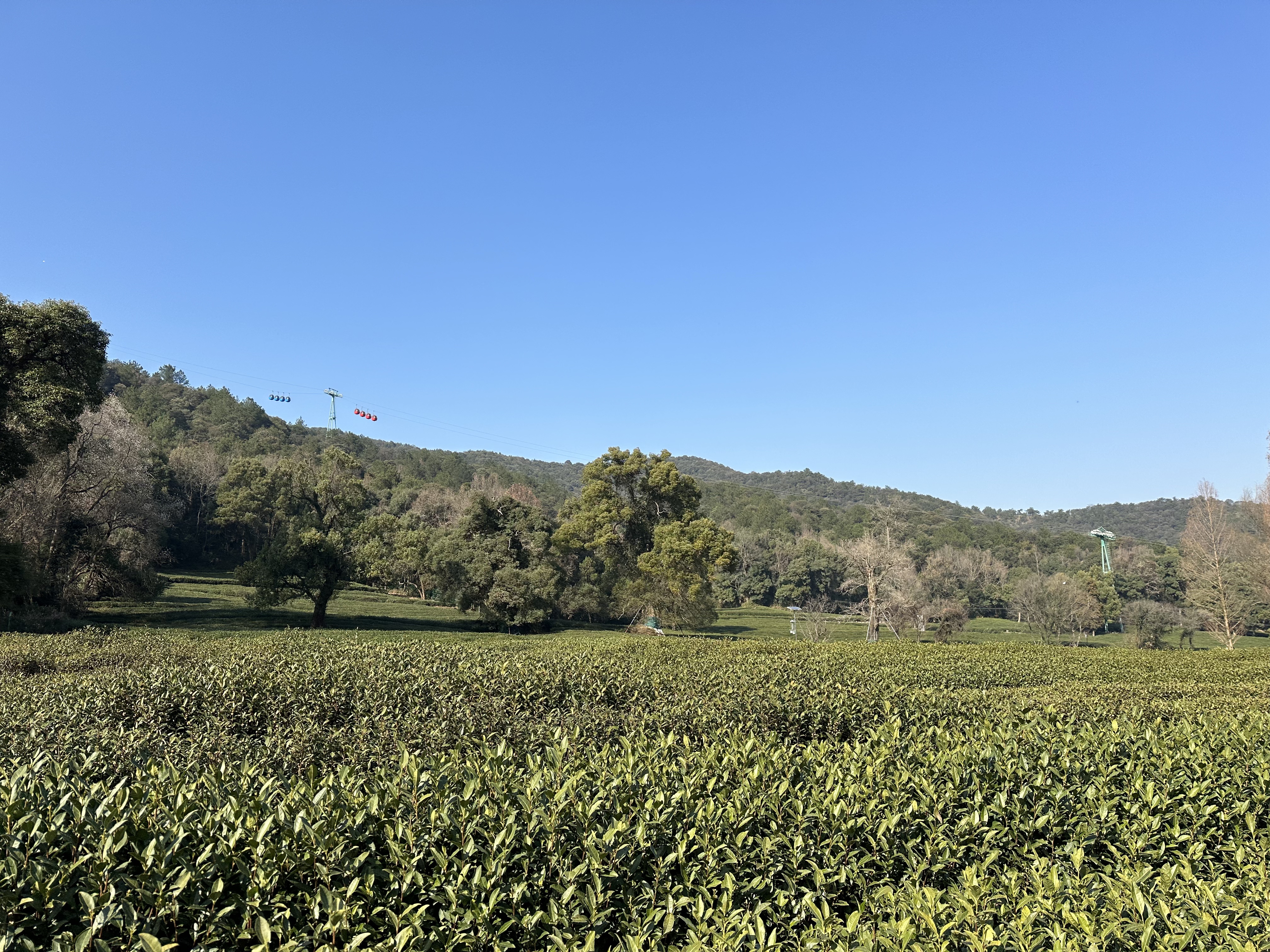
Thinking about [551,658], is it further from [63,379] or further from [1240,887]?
[63,379]

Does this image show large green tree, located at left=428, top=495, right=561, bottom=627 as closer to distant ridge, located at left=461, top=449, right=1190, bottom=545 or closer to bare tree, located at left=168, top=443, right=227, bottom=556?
bare tree, located at left=168, top=443, right=227, bottom=556

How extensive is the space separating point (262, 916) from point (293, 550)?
98.1 feet

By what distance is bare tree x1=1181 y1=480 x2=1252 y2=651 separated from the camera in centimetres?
4100

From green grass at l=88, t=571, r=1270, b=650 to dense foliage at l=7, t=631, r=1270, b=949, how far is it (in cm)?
1547

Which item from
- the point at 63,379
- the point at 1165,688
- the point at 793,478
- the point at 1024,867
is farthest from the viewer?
the point at 793,478

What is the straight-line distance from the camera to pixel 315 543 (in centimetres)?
2995

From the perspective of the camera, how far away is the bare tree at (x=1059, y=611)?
4519 cm

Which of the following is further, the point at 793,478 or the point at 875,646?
the point at 793,478

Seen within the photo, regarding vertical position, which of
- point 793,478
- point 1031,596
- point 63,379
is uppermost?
point 793,478

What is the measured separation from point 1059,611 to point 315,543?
42.5 m

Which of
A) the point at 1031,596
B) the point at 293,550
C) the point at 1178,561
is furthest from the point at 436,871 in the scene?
the point at 1178,561

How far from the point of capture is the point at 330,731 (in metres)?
7.04

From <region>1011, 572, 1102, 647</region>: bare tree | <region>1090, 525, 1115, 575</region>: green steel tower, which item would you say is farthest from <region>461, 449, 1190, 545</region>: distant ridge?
<region>1011, 572, 1102, 647</region>: bare tree

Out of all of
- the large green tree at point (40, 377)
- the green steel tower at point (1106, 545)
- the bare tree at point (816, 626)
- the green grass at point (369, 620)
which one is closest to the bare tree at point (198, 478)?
the green grass at point (369, 620)
